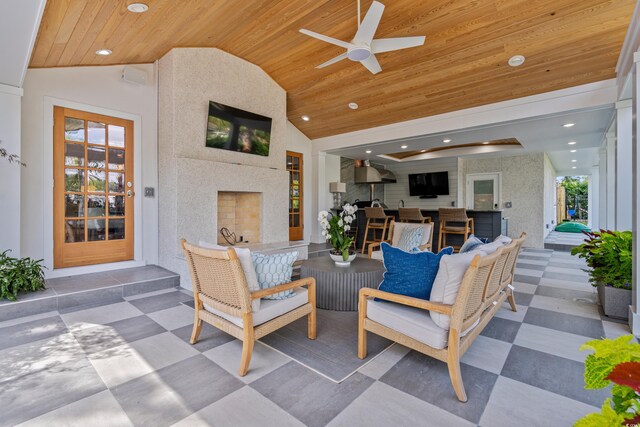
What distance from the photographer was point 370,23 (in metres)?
2.75

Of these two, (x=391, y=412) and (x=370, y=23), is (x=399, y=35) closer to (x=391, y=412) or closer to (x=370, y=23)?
(x=370, y=23)

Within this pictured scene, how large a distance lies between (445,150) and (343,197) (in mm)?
3190

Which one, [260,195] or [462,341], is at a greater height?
[260,195]

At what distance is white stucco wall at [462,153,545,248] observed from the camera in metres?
7.85

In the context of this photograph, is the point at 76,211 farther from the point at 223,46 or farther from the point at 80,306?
the point at 223,46

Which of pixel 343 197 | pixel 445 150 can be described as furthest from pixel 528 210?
pixel 343 197

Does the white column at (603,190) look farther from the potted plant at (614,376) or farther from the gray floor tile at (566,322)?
the potted plant at (614,376)

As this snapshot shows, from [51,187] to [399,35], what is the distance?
4747mm

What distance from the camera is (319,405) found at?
5.64ft

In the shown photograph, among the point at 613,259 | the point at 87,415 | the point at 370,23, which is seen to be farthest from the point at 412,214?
the point at 87,415

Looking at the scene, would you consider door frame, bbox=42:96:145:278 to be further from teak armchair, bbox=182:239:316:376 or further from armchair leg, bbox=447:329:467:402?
armchair leg, bbox=447:329:467:402

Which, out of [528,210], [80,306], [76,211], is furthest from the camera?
[528,210]

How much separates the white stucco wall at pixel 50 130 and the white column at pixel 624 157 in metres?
6.35

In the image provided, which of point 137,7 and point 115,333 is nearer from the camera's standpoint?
point 115,333
